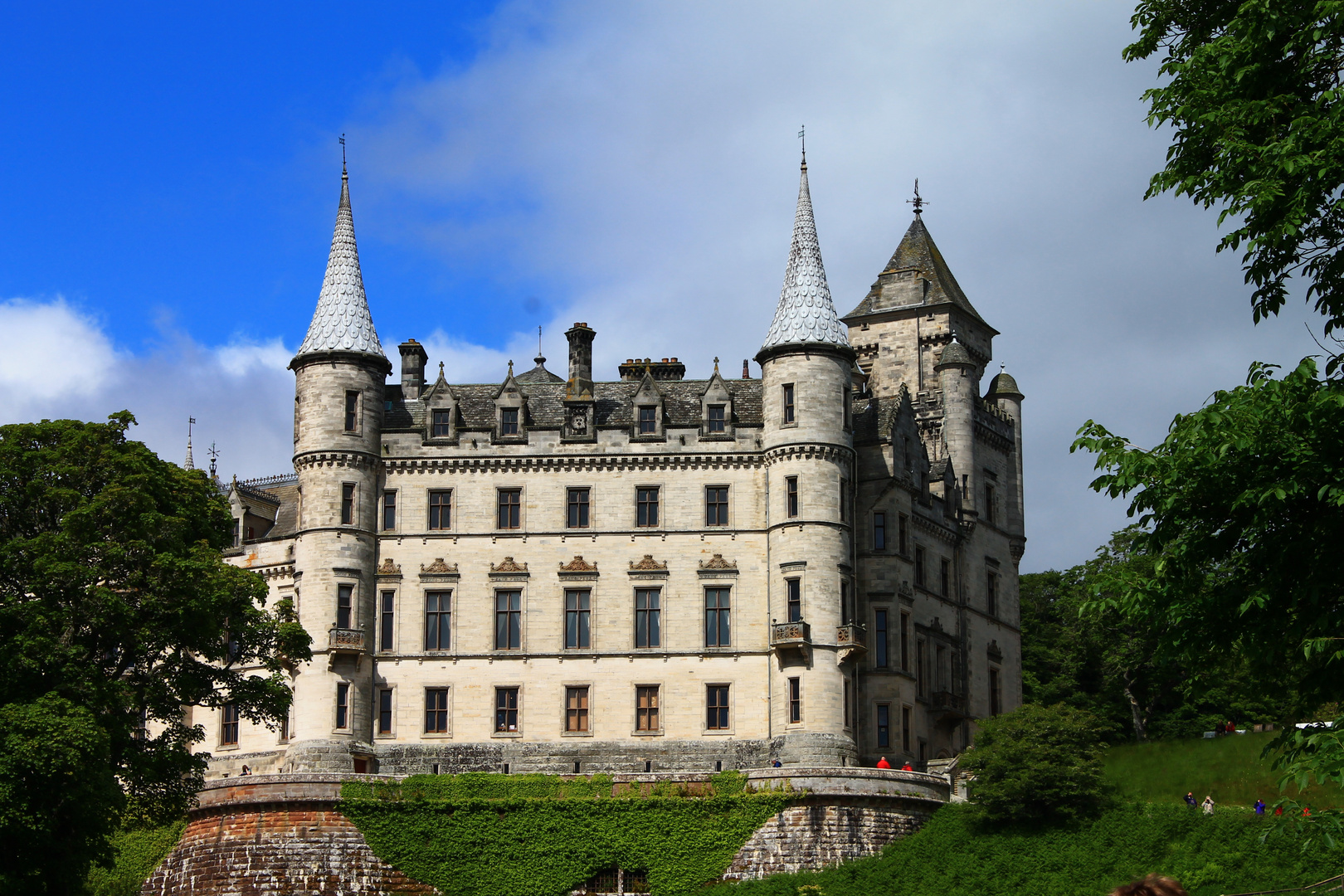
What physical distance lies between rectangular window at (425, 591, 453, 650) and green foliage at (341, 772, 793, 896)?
23.7 ft

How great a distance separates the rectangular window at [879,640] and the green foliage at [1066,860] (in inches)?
362

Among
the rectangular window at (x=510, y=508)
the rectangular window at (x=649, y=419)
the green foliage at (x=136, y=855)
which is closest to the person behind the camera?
the green foliage at (x=136, y=855)

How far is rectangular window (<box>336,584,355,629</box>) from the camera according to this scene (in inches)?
2404

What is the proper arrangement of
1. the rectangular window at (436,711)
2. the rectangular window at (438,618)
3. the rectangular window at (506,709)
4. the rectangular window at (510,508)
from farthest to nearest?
1. the rectangular window at (510,508)
2. the rectangular window at (438,618)
3. the rectangular window at (436,711)
4. the rectangular window at (506,709)

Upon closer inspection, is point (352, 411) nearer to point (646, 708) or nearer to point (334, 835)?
point (646, 708)

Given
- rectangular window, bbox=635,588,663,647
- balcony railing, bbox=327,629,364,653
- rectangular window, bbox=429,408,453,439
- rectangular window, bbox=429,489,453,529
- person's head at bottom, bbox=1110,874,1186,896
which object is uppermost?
rectangular window, bbox=429,408,453,439

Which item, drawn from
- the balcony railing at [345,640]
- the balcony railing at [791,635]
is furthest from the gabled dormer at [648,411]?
the balcony railing at [345,640]

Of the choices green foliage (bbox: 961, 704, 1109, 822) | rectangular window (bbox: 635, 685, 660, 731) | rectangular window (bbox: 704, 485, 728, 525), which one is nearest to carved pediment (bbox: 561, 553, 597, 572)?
rectangular window (bbox: 704, 485, 728, 525)

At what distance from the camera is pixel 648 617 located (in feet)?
201

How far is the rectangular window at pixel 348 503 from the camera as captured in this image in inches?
2436

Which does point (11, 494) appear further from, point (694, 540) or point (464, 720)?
point (694, 540)

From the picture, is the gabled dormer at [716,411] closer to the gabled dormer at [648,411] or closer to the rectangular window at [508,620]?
the gabled dormer at [648,411]

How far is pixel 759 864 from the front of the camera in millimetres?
53438

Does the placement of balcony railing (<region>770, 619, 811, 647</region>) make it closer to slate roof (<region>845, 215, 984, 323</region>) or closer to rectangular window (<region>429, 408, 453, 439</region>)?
rectangular window (<region>429, 408, 453, 439</region>)
